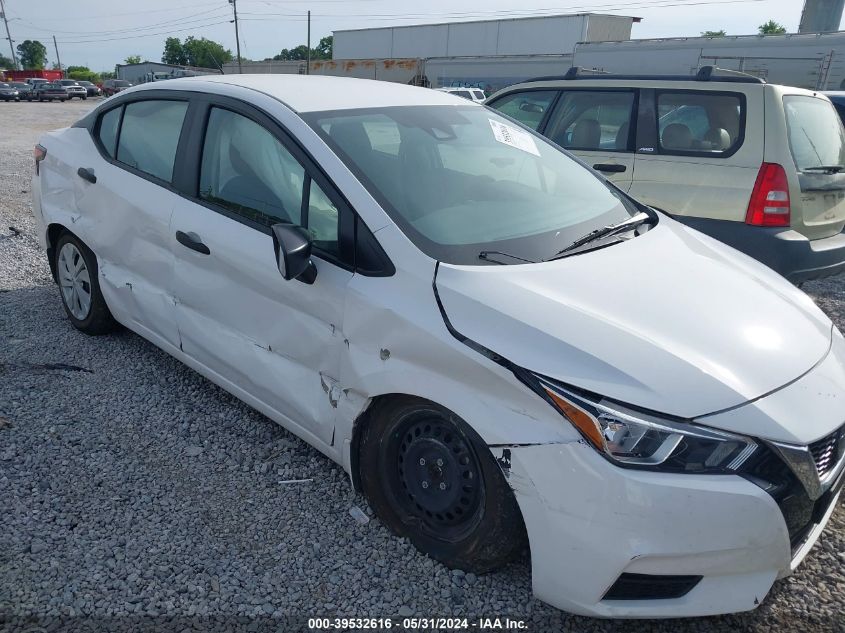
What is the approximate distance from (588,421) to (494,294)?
1.77 feet

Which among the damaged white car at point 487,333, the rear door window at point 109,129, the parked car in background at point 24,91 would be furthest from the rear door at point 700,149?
the parked car in background at point 24,91

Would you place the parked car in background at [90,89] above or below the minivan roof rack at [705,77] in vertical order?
below

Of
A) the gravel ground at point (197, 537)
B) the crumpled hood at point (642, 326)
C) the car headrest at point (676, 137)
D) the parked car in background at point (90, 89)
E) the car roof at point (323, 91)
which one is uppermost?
the car roof at point (323, 91)

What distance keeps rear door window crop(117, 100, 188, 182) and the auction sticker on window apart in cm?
159

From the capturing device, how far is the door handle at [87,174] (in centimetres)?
399

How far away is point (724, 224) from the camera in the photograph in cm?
510

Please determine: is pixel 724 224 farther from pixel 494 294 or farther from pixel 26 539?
pixel 26 539

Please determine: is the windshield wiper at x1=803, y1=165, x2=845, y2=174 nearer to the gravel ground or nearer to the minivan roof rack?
the minivan roof rack

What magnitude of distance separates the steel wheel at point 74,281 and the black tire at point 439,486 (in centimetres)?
258

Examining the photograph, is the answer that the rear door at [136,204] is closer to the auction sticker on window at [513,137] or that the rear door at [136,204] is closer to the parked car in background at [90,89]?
the auction sticker on window at [513,137]

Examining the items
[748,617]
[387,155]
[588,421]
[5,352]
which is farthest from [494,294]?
[5,352]

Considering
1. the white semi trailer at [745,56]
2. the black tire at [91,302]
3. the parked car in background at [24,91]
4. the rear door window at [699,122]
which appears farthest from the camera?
the parked car in background at [24,91]

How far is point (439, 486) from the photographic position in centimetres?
245

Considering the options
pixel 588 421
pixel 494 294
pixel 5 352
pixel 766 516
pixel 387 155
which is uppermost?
pixel 387 155
